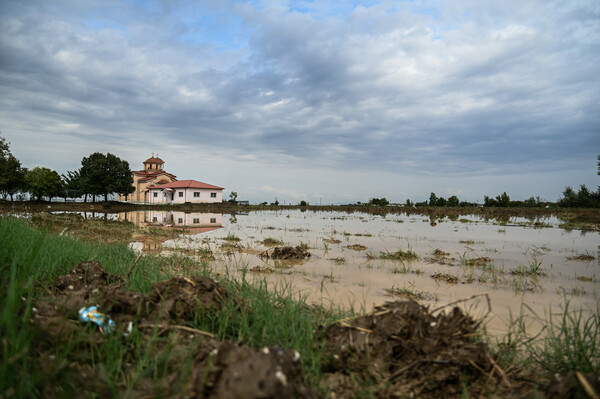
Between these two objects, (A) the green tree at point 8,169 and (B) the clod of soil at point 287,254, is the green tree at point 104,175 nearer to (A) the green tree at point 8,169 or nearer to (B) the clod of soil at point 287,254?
(A) the green tree at point 8,169

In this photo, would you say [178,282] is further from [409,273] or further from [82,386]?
[409,273]

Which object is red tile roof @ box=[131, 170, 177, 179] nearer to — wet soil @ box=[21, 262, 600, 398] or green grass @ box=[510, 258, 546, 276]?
green grass @ box=[510, 258, 546, 276]

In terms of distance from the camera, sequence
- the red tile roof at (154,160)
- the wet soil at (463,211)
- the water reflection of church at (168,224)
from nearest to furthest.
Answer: the water reflection of church at (168,224)
the wet soil at (463,211)
the red tile roof at (154,160)

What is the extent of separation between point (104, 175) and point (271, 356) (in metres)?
59.1

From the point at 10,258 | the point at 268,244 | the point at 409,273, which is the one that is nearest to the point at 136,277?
the point at 10,258

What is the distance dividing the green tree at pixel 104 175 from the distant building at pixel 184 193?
5228 millimetres

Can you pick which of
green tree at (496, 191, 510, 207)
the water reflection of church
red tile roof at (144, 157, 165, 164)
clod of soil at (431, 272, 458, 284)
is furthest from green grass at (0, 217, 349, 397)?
red tile roof at (144, 157, 165, 164)

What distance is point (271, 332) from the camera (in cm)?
306

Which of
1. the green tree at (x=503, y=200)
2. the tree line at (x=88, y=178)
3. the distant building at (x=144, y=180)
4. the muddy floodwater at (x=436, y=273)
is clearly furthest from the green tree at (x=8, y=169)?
the green tree at (x=503, y=200)

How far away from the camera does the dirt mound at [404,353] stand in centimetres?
249

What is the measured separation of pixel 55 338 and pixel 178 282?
3.74 feet

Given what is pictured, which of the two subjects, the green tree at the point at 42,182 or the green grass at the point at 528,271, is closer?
the green grass at the point at 528,271

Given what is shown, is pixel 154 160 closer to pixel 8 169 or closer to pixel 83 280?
pixel 8 169

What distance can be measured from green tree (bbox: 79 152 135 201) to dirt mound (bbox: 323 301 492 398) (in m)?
57.7
